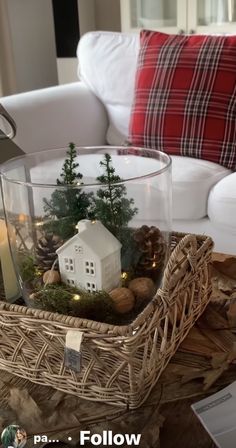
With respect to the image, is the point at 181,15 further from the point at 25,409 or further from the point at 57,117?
the point at 25,409

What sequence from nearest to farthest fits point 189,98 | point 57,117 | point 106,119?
point 189,98, point 57,117, point 106,119

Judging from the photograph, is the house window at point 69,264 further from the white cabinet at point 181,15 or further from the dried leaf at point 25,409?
the white cabinet at point 181,15

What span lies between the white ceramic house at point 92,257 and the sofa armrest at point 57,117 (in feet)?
3.93

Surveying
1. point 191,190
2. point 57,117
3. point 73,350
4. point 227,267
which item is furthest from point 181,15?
point 73,350

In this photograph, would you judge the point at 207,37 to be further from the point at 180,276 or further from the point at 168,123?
the point at 180,276

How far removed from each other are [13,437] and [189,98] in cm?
142

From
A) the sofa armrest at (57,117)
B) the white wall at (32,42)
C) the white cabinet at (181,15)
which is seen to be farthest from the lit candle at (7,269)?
the white wall at (32,42)

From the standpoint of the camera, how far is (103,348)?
687 mm

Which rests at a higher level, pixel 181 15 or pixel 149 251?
pixel 181 15

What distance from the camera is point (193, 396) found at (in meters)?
0.73

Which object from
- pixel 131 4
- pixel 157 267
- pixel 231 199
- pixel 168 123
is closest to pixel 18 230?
pixel 157 267

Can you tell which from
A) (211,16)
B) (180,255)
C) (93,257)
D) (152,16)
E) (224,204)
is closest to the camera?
(93,257)

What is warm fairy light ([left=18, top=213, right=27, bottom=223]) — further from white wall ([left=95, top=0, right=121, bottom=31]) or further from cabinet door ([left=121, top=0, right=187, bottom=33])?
white wall ([left=95, top=0, right=121, bottom=31])

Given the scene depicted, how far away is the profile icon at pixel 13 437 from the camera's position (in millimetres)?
653
